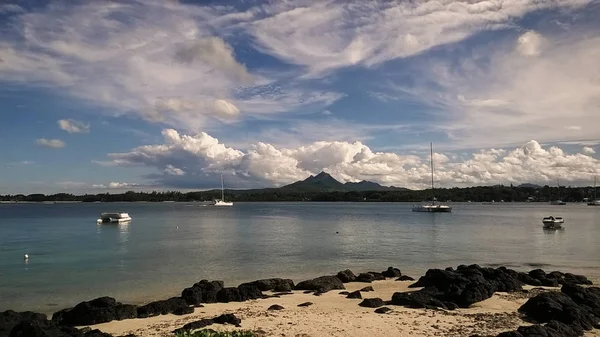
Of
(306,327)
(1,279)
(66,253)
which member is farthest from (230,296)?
(66,253)

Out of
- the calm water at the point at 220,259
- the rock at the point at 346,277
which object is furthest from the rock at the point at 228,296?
the rock at the point at 346,277

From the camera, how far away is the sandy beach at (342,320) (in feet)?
48.9

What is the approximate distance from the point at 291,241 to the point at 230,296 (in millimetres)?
30249

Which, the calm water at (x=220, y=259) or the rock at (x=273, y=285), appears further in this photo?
the calm water at (x=220, y=259)

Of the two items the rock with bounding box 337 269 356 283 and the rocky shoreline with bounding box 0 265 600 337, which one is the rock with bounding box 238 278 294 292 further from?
the rock with bounding box 337 269 356 283

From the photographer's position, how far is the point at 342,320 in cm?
1634

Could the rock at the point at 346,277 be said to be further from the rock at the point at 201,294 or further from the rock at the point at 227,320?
the rock at the point at 227,320

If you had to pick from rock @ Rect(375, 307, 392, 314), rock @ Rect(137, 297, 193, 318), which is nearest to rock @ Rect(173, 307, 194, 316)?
rock @ Rect(137, 297, 193, 318)

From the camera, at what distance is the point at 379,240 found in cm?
5153

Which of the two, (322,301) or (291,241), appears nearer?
(322,301)

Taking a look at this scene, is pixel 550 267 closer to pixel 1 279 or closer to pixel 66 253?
pixel 1 279

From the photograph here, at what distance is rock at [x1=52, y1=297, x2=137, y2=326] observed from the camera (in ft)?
55.3

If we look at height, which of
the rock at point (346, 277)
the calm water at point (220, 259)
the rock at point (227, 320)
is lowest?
the calm water at point (220, 259)

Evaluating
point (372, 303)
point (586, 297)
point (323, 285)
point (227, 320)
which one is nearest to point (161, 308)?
point (227, 320)
